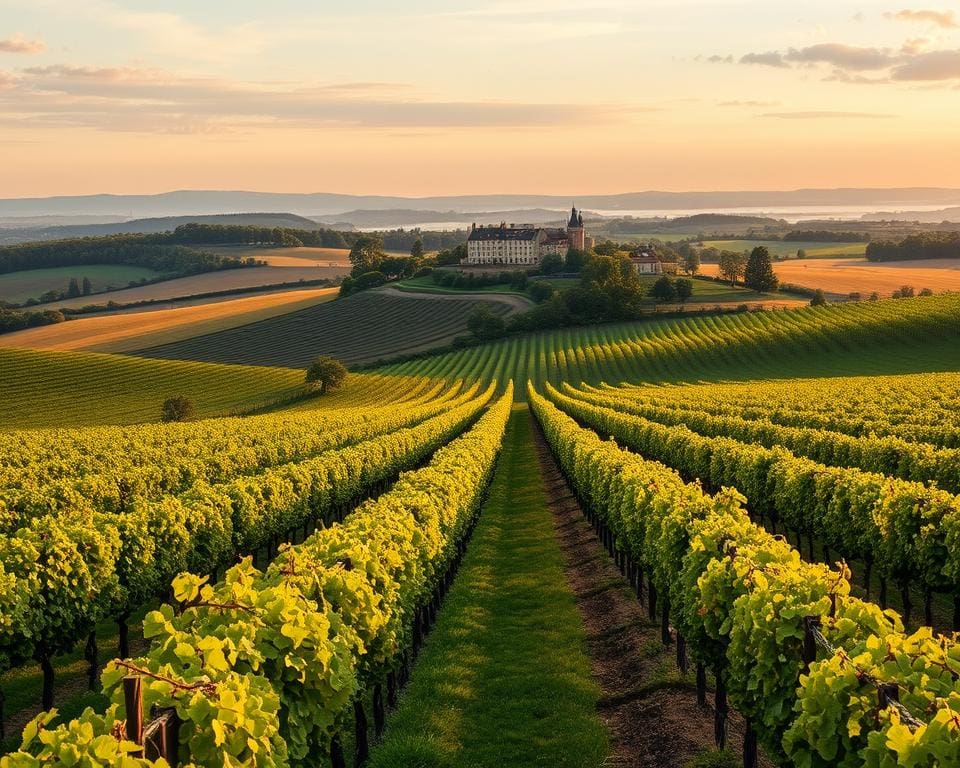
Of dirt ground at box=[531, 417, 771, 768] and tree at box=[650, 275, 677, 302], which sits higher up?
tree at box=[650, 275, 677, 302]

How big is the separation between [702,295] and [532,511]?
4836 inches

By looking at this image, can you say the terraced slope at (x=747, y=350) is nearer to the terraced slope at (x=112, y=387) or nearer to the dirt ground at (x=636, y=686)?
the terraced slope at (x=112, y=387)

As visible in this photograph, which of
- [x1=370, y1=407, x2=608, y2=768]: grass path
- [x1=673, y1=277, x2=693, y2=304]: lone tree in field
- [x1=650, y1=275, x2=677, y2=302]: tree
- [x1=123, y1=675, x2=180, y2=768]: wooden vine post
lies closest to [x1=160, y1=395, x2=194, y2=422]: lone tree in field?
[x1=370, y1=407, x2=608, y2=768]: grass path

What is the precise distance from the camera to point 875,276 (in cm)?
16938

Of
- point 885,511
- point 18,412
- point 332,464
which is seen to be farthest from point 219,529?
point 18,412

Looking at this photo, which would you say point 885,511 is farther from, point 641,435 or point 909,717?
point 641,435

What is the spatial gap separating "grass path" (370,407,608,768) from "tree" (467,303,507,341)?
348ft

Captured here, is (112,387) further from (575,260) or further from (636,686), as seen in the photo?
(575,260)

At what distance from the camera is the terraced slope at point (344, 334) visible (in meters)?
123

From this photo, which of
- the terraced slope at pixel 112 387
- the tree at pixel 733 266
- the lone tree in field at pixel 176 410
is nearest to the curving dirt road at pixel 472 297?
the tree at pixel 733 266

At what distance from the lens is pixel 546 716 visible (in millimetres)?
15586

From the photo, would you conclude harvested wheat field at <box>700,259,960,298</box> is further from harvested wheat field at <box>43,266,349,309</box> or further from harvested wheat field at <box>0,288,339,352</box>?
harvested wheat field at <box>43,266,349,309</box>

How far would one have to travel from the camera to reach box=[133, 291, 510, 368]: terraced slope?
4835 inches

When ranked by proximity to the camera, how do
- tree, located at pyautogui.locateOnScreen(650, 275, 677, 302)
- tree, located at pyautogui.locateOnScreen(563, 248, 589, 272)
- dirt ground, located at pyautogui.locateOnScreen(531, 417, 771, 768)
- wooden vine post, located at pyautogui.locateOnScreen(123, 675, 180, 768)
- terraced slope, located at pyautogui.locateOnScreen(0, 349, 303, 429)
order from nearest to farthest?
wooden vine post, located at pyautogui.locateOnScreen(123, 675, 180, 768)
dirt ground, located at pyautogui.locateOnScreen(531, 417, 771, 768)
terraced slope, located at pyautogui.locateOnScreen(0, 349, 303, 429)
tree, located at pyautogui.locateOnScreen(650, 275, 677, 302)
tree, located at pyautogui.locateOnScreen(563, 248, 589, 272)
